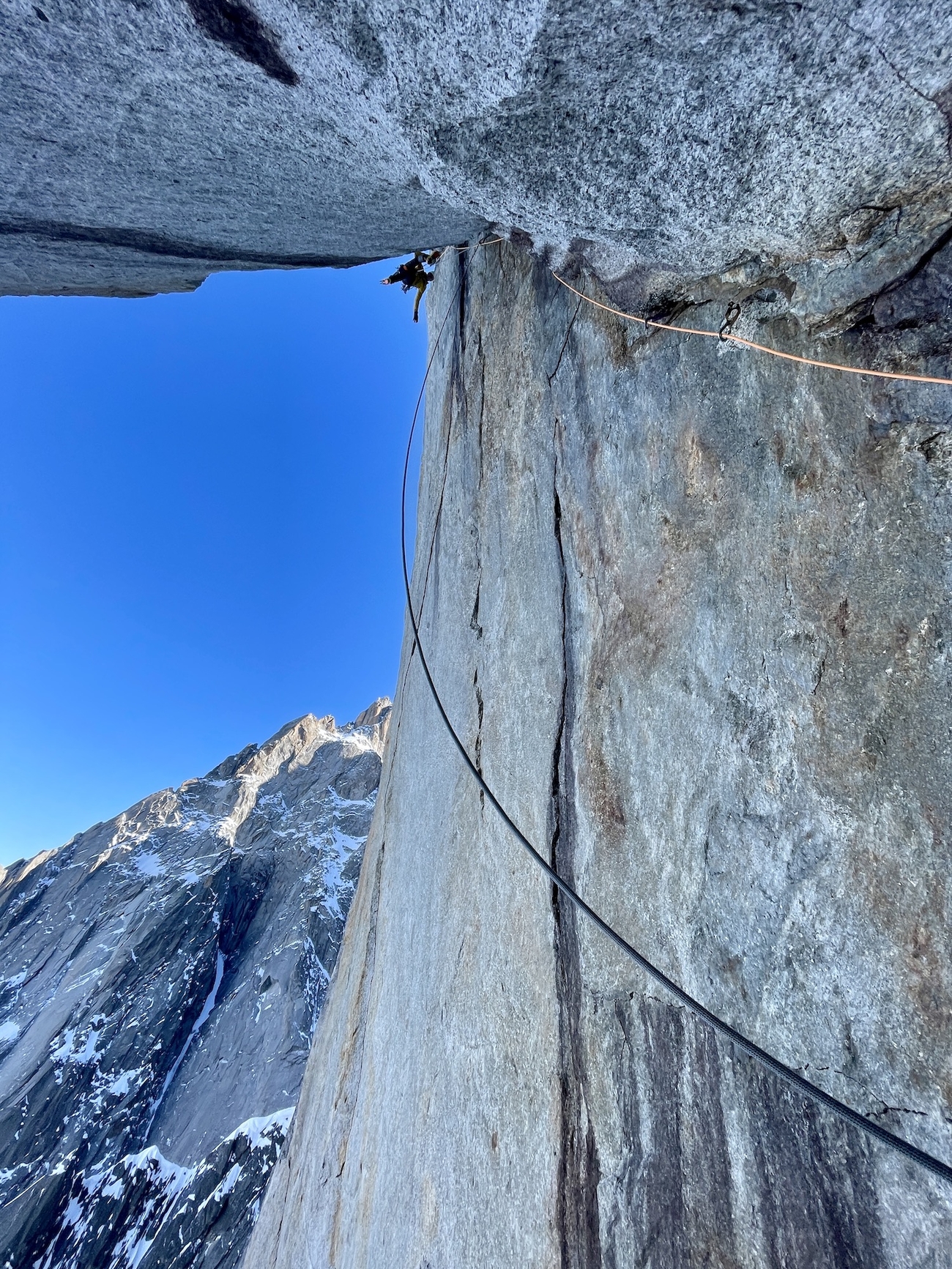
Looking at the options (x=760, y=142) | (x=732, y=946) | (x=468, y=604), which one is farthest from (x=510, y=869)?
(x=760, y=142)

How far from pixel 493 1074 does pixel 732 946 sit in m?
1.47

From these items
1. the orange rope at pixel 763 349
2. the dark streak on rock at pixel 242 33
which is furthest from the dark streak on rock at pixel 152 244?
the orange rope at pixel 763 349

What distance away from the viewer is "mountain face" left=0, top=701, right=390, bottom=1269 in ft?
103

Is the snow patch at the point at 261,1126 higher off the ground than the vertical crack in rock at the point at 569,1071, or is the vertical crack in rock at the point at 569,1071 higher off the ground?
the snow patch at the point at 261,1126

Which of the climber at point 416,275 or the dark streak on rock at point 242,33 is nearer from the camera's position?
the dark streak on rock at point 242,33

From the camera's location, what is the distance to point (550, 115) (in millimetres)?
1842

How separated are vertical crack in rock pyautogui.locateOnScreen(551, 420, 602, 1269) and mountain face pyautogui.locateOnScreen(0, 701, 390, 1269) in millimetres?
35920

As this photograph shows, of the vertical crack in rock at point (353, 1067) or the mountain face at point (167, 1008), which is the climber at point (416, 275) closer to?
the vertical crack in rock at point (353, 1067)

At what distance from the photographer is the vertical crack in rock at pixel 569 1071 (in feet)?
6.89

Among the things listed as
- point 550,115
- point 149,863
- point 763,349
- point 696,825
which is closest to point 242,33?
point 550,115

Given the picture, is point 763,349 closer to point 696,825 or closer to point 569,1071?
point 696,825

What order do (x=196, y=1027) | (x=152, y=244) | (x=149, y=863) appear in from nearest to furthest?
(x=152, y=244), (x=196, y=1027), (x=149, y=863)

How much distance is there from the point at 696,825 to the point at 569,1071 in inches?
44.3

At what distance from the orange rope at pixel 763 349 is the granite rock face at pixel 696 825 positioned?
3 cm
